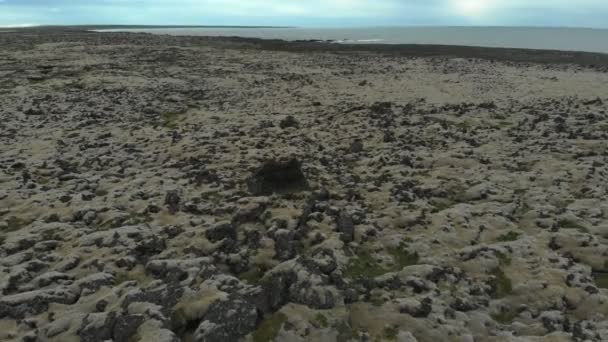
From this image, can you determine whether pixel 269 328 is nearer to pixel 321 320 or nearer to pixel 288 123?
pixel 321 320

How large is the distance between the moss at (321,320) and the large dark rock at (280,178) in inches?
257

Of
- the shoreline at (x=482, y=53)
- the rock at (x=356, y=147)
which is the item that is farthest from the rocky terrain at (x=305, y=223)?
the shoreline at (x=482, y=53)

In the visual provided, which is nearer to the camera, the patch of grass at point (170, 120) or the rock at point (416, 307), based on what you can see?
the rock at point (416, 307)

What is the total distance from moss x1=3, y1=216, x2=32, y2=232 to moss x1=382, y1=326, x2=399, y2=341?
1017cm

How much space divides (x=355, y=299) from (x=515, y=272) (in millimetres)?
3891

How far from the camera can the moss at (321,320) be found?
8351mm

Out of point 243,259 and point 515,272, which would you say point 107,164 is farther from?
point 515,272

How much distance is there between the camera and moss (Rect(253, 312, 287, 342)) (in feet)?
26.5

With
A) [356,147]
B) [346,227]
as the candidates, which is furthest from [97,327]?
[356,147]

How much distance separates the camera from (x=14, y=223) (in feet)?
42.0

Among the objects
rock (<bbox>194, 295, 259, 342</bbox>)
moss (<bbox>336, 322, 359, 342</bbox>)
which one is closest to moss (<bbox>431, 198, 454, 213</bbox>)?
moss (<bbox>336, 322, 359, 342</bbox>)

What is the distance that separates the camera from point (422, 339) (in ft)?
27.2

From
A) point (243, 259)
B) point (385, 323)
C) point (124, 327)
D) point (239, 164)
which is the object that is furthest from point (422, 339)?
point (239, 164)

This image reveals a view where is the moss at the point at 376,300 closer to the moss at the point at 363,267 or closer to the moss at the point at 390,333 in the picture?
the moss at the point at 390,333
